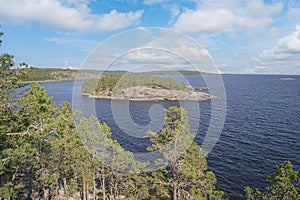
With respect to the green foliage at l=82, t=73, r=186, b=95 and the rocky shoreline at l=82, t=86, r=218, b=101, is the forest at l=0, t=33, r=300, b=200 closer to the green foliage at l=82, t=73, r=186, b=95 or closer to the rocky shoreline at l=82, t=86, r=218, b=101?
the green foliage at l=82, t=73, r=186, b=95

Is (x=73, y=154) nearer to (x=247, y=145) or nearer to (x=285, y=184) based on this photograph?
(x=285, y=184)

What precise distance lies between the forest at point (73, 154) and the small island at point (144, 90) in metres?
76.3

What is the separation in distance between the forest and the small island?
7626 centimetres

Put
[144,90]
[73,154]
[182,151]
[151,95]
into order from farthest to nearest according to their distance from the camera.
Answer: [144,90]
[151,95]
[73,154]
[182,151]

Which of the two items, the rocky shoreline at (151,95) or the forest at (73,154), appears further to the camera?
the rocky shoreline at (151,95)

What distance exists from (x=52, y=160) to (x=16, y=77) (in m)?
10.0

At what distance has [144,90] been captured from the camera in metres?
110

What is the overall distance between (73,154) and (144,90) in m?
90.8

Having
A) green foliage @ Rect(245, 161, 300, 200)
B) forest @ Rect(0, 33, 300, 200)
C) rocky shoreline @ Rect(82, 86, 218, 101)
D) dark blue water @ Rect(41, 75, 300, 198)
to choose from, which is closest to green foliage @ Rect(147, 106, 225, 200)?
forest @ Rect(0, 33, 300, 200)

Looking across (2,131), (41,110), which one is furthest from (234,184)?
(2,131)

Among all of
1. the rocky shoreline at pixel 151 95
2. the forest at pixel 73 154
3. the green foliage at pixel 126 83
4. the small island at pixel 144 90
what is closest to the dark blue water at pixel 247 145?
the forest at pixel 73 154

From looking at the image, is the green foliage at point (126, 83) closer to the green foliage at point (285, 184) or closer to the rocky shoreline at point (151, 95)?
the rocky shoreline at point (151, 95)

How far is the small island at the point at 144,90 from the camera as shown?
332ft

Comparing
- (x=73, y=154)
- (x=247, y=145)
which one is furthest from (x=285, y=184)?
(x=247, y=145)
